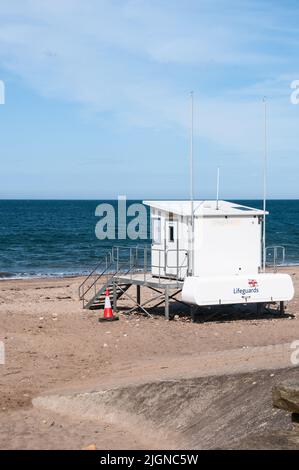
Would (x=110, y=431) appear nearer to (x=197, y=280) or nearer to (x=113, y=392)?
(x=113, y=392)

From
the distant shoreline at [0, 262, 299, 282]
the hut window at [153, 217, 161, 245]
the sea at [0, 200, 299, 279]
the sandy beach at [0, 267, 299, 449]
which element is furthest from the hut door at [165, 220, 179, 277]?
the sea at [0, 200, 299, 279]

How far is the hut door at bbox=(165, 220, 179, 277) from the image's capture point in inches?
887

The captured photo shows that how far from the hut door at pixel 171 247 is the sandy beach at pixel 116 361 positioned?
152 cm

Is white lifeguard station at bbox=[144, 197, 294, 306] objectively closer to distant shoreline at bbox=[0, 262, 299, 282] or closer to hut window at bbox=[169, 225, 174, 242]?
hut window at bbox=[169, 225, 174, 242]

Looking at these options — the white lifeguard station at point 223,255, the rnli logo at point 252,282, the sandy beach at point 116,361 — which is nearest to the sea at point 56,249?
the sandy beach at point 116,361

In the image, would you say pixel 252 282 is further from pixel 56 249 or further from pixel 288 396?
pixel 56 249

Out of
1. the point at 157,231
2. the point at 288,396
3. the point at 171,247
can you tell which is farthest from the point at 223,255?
the point at 288,396

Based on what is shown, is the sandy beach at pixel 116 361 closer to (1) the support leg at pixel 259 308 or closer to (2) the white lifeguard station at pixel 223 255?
(1) the support leg at pixel 259 308

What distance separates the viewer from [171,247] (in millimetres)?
22719

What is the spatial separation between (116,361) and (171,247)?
636cm

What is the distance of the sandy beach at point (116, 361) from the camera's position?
12.0 meters

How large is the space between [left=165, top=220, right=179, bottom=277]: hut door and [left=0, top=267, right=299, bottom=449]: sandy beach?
4.98 ft

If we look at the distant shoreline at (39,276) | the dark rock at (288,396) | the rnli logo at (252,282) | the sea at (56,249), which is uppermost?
the dark rock at (288,396)

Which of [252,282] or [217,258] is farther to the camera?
[217,258]
